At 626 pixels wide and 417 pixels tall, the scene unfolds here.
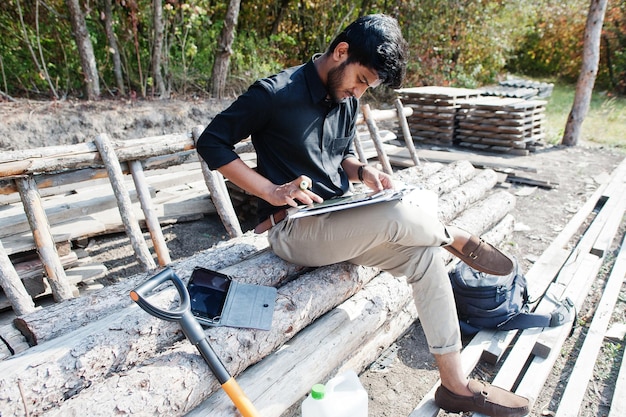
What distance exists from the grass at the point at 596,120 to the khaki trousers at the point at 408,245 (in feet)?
26.6

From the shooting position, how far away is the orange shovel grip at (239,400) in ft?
5.84

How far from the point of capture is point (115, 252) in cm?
495

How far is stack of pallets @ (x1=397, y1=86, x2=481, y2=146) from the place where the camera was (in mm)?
8500

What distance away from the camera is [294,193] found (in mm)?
2141

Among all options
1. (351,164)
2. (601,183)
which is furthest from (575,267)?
(601,183)

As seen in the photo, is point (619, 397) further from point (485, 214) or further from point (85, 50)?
point (85, 50)

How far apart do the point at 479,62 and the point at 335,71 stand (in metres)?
13.9

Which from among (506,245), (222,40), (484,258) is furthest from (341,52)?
(222,40)

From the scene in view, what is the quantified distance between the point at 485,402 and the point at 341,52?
6.51 feet

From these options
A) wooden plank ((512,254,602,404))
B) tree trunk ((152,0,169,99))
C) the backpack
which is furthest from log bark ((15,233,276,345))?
tree trunk ((152,0,169,99))

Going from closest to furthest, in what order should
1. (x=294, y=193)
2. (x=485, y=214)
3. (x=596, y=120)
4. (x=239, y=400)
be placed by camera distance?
1. (x=239, y=400)
2. (x=294, y=193)
3. (x=485, y=214)
4. (x=596, y=120)

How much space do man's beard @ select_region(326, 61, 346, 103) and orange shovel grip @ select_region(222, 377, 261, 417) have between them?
1.54 m

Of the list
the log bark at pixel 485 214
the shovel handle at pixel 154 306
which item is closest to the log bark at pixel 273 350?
the shovel handle at pixel 154 306

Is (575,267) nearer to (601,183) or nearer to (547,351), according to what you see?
(547,351)
